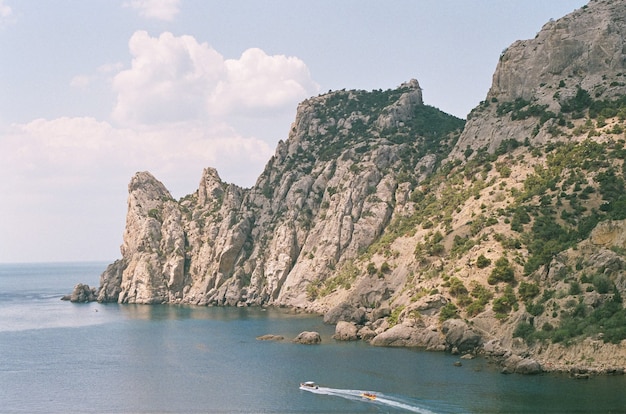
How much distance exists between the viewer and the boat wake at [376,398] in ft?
220

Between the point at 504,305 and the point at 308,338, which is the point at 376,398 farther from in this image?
the point at 308,338

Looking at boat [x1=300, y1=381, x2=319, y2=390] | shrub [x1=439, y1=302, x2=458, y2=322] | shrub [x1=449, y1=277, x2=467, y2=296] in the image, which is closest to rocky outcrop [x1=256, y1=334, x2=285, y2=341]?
shrub [x1=439, y1=302, x2=458, y2=322]

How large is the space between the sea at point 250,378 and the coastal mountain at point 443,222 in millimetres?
6194

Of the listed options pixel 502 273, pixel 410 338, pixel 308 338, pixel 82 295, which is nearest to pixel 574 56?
pixel 502 273

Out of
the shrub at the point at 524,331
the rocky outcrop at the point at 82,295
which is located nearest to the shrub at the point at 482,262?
the shrub at the point at 524,331

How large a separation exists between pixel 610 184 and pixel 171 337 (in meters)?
71.8

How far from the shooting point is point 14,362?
98688mm

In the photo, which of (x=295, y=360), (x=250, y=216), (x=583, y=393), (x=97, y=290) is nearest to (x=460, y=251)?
(x=295, y=360)

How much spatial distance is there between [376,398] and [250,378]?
1845 cm

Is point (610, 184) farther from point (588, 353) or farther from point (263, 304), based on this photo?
point (263, 304)

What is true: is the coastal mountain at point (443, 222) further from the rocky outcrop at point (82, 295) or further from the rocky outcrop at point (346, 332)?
the rocky outcrop at point (82, 295)

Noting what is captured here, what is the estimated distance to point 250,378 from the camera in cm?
8338

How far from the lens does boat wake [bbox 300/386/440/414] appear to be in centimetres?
6719

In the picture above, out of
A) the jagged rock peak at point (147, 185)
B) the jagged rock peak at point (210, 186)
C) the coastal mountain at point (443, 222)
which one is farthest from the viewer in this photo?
the jagged rock peak at point (147, 185)
